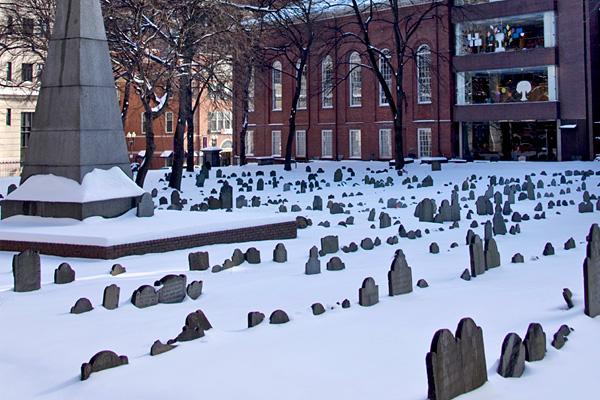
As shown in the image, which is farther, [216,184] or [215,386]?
[216,184]

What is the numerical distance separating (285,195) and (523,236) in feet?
39.4

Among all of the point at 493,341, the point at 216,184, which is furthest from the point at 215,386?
the point at 216,184

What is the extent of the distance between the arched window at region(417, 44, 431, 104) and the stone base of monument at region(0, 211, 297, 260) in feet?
116

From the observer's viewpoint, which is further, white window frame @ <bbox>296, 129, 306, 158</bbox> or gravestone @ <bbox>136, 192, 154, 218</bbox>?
white window frame @ <bbox>296, 129, 306, 158</bbox>

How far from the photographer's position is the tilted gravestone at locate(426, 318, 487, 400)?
200 inches

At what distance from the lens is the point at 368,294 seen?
8109mm

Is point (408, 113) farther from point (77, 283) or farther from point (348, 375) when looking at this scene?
point (348, 375)

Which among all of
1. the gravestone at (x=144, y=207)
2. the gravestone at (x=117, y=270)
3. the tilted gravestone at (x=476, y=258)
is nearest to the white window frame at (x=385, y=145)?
the gravestone at (x=144, y=207)

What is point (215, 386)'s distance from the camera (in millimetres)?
5547

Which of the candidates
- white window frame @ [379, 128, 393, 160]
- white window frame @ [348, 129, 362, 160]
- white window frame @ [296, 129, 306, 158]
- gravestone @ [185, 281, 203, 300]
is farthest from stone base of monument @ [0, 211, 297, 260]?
white window frame @ [296, 129, 306, 158]

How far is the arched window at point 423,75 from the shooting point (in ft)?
159

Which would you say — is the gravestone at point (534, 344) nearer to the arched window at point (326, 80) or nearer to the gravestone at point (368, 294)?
the gravestone at point (368, 294)

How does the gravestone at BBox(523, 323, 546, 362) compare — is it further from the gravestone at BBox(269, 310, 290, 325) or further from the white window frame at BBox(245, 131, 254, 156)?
the white window frame at BBox(245, 131, 254, 156)

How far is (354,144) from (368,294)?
149 feet
